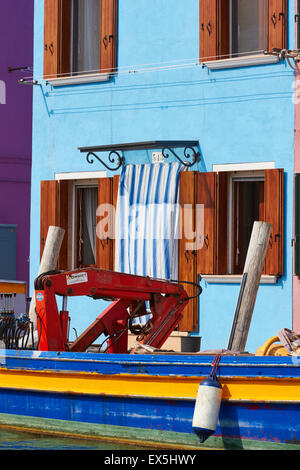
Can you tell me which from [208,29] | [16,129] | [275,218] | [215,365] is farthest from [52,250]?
[16,129]

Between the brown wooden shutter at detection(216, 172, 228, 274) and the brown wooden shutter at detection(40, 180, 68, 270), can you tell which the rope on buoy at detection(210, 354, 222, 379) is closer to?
the brown wooden shutter at detection(216, 172, 228, 274)

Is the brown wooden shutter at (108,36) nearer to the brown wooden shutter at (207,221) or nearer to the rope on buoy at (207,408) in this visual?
the brown wooden shutter at (207,221)

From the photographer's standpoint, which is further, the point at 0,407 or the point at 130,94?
the point at 130,94

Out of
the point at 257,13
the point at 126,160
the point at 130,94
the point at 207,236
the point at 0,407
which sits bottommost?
the point at 0,407

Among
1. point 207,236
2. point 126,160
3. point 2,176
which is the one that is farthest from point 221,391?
point 2,176

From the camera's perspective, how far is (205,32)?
1480cm

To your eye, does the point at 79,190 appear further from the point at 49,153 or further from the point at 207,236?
the point at 207,236

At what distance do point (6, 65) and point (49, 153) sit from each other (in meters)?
5.42

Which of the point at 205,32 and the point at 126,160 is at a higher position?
the point at 205,32

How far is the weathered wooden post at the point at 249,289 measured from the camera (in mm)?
12234

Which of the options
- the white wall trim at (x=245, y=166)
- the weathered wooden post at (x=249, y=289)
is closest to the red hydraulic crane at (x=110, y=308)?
the weathered wooden post at (x=249, y=289)

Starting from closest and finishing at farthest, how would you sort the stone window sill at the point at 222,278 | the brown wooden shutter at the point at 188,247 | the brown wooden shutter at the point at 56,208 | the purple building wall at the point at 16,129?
the stone window sill at the point at 222,278 → the brown wooden shutter at the point at 188,247 → the brown wooden shutter at the point at 56,208 → the purple building wall at the point at 16,129

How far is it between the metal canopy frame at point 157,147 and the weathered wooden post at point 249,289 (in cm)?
261

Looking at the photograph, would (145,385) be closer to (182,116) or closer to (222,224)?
(222,224)
